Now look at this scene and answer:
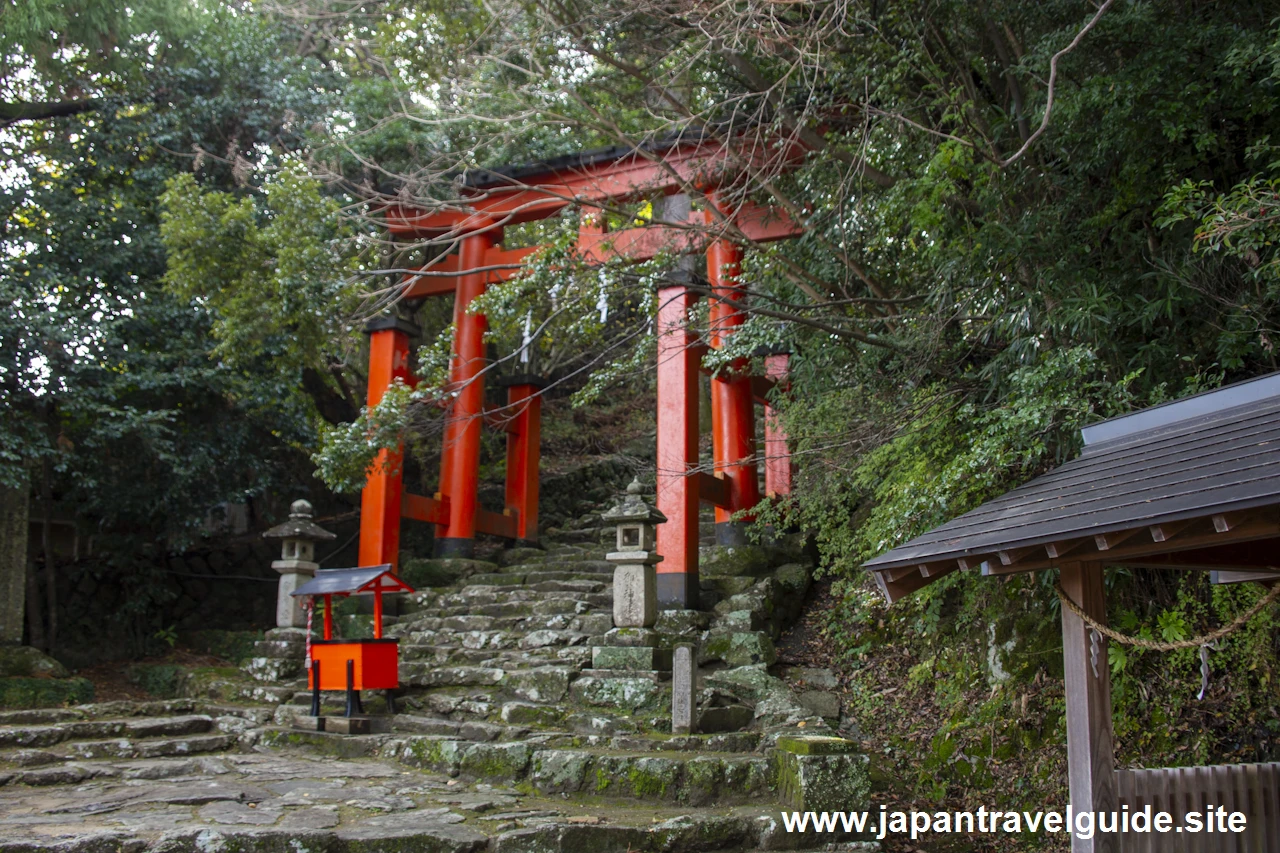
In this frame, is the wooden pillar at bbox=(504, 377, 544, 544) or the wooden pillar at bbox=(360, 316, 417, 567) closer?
the wooden pillar at bbox=(360, 316, 417, 567)

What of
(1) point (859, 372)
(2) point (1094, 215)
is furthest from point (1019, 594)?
(2) point (1094, 215)

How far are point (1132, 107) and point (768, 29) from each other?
261 centimetres

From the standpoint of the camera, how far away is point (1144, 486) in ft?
13.0

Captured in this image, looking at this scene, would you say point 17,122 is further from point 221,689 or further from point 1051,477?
point 1051,477

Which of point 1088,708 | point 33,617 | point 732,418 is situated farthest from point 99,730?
point 1088,708

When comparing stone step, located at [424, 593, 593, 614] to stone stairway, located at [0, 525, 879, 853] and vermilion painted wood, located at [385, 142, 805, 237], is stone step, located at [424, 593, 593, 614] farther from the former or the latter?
vermilion painted wood, located at [385, 142, 805, 237]

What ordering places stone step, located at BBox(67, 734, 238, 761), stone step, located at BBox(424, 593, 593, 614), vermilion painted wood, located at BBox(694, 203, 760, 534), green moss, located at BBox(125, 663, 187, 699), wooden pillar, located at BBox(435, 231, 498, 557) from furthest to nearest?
wooden pillar, located at BBox(435, 231, 498, 557)
vermilion painted wood, located at BBox(694, 203, 760, 534)
green moss, located at BBox(125, 663, 187, 699)
stone step, located at BBox(424, 593, 593, 614)
stone step, located at BBox(67, 734, 238, 761)

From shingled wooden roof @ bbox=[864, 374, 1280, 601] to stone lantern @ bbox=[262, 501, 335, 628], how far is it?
7.18m

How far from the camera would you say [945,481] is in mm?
6305

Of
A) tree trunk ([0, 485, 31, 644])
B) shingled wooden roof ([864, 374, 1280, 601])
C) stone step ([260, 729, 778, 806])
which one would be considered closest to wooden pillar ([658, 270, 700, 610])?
stone step ([260, 729, 778, 806])

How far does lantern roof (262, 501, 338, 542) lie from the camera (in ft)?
32.5

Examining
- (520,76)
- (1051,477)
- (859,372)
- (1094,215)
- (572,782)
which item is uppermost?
(520,76)

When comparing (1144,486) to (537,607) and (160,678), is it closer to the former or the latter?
(537,607)

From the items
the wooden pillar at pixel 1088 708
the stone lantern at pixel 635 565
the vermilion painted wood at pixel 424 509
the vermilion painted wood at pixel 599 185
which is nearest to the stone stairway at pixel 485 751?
the stone lantern at pixel 635 565
